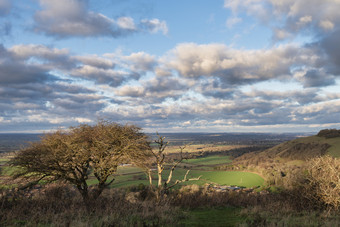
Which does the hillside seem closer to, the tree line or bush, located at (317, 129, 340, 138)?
bush, located at (317, 129, 340, 138)

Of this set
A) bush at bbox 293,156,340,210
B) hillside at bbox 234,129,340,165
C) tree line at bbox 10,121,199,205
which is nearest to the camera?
bush at bbox 293,156,340,210

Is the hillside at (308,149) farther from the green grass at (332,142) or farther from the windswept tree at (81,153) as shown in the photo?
the windswept tree at (81,153)

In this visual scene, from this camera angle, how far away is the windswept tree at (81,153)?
950 inches

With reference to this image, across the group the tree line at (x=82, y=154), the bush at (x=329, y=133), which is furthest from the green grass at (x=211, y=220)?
the bush at (x=329, y=133)

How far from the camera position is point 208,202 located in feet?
89.0

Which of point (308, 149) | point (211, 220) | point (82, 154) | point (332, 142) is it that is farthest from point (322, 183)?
point (308, 149)

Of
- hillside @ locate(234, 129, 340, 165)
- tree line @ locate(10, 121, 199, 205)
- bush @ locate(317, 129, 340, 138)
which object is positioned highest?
tree line @ locate(10, 121, 199, 205)

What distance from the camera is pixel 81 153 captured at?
25000 mm

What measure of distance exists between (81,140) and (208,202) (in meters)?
17.0


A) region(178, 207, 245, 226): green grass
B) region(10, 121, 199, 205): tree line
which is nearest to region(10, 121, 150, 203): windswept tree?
region(10, 121, 199, 205): tree line

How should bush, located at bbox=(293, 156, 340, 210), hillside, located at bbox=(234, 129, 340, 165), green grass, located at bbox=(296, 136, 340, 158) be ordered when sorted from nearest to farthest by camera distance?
1. bush, located at bbox=(293, 156, 340, 210)
2. green grass, located at bbox=(296, 136, 340, 158)
3. hillside, located at bbox=(234, 129, 340, 165)

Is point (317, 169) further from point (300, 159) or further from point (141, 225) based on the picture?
point (300, 159)

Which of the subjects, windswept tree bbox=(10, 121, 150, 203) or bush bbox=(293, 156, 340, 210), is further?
windswept tree bbox=(10, 121, 150, 203)

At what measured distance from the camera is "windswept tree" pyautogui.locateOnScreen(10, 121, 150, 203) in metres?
24.1
